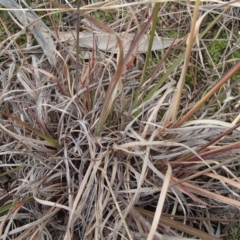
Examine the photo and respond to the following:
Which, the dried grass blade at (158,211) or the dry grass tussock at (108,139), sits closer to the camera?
the dried grass blade at (158,211)

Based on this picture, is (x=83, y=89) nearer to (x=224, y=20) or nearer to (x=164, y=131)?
(x=164, y=131)

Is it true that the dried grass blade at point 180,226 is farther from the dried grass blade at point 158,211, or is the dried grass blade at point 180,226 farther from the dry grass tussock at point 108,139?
the dried grass blade at point 158,211

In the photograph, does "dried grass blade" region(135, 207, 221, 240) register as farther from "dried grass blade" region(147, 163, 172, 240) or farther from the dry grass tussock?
"dried grass blade" region(147, 163, 172, 240)

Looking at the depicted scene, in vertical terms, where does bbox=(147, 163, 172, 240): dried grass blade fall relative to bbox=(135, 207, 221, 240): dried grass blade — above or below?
above

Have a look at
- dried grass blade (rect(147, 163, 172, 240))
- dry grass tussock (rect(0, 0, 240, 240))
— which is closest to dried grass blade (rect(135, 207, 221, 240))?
dry grass tussock (rect(0, 0, 240, 240))

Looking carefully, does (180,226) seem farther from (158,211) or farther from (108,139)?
(108,139)

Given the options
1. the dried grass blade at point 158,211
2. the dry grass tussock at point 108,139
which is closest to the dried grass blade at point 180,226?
the dry grass tussock at point 108,139

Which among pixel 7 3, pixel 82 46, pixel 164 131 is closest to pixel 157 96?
pixel 164 131

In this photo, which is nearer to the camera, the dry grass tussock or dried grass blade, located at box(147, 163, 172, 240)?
dried grass blade, located at box(147, 163, 172, 240)
